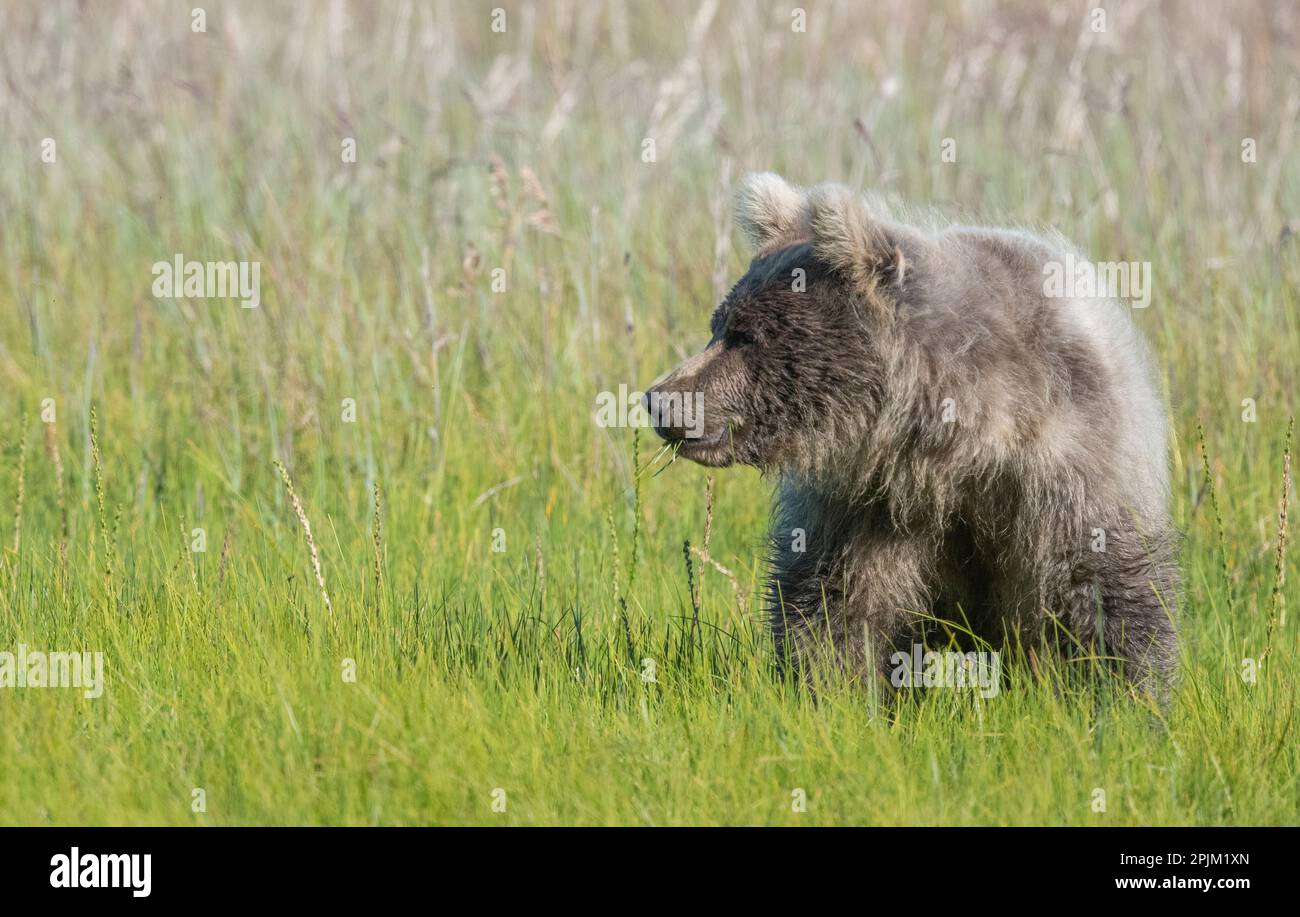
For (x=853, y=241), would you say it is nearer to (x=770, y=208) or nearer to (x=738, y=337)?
(x=738, y=337)

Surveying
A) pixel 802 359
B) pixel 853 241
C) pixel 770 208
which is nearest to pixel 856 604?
pixel 802 359

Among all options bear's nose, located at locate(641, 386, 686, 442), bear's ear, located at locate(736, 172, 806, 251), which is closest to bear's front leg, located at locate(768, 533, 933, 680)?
bear's nose, located at locate(641, 386, 686, 442)

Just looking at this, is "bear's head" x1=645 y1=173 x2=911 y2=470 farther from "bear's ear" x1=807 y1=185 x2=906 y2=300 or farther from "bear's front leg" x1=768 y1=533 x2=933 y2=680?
"bear's front leg" x1=768 y1=533 x2=933 y2=680

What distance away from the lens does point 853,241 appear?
14.6ft

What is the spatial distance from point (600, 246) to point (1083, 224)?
7.69 feet

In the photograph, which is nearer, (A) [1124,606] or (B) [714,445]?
(A) [1124,606]

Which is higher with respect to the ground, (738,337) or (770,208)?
(770,208)

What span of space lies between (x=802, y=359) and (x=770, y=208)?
65 centimetres

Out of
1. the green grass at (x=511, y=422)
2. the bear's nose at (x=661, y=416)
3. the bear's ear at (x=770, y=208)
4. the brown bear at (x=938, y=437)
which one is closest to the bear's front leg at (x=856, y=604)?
the brown bear at (x=938, y=437)

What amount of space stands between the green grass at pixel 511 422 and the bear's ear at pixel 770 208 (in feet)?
3.85

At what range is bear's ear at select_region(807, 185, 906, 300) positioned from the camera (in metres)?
4.43

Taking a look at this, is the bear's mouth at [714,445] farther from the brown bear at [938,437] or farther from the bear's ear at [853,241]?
the bear's ear at [853,241]

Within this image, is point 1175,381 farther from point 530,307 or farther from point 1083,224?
point 530,307
